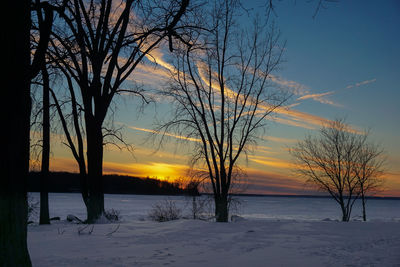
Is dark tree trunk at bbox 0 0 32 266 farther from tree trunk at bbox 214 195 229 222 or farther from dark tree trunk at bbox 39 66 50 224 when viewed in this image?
tree trunk at bbox 214 195 229 222

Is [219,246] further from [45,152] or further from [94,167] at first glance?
[45,152]

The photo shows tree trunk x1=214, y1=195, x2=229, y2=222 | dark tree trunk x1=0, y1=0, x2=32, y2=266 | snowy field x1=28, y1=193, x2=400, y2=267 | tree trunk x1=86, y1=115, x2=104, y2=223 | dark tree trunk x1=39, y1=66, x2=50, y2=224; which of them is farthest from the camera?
tree trunk x1=214, y1=195, x2=229, y2=222

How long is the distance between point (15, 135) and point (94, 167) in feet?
29.7

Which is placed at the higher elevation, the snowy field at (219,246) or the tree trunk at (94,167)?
the tree trunk at (94,167)

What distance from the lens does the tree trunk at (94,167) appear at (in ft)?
43.6

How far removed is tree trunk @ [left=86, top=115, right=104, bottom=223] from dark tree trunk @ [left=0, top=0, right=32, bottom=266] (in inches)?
344

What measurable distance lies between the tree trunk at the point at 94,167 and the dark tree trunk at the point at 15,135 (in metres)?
8.73

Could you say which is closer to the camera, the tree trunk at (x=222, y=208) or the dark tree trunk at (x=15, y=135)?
the dark tree trunk at (x=15, y=135)

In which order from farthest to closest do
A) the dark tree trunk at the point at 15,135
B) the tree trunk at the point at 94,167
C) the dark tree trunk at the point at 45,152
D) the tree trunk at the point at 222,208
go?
1. the tree trunk at the point at 222,208
2. the dark tree trunk at the point at 45,152
3. the tree trunk at the point at 94,167
4. the dark tree trunk at the point at 15,135

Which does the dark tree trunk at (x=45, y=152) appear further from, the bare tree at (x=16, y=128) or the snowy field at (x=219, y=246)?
the bare tree at (x=16, y=128)

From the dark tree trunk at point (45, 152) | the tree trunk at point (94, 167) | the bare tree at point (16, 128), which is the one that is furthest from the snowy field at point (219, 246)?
the dark tree trunk at point (45, 152)

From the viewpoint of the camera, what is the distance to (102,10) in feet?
44.2

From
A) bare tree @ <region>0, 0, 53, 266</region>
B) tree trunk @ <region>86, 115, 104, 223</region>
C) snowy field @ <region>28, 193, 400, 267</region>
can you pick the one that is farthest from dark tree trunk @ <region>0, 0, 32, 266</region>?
tree trunk @ <region>86, 115, 104, 223</region>

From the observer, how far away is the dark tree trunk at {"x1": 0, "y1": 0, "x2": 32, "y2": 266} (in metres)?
4.33
